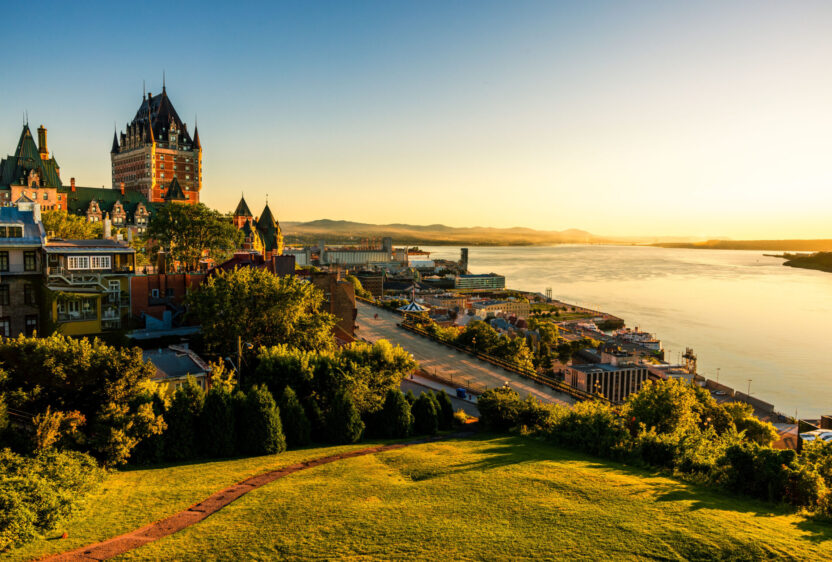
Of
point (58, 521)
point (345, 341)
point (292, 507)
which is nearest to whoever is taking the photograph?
point (58, 521)

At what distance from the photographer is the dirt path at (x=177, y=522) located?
31.1ft

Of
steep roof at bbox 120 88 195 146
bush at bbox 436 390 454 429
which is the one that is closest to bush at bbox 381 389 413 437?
bush at bbox 436 390 454 429

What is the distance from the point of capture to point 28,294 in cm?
2353

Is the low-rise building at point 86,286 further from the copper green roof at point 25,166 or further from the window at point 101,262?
the copper green roof at point 25,166

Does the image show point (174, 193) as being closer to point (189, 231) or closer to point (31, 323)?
point (189, 231)

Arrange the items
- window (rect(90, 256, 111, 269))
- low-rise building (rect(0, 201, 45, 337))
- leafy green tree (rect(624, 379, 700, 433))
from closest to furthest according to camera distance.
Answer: leafy green tree (rect(624, 379, 700, 433)) → low-rise building (rect(0, 201, 45, 337)) → window (rect(90, 256, 111, 269))

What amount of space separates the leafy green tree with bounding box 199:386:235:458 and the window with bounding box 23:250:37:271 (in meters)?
13.9

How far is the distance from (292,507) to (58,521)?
4522mm

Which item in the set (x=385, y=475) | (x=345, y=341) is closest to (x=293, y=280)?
(x=345, y=341)

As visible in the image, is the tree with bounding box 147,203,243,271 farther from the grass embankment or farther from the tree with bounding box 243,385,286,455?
the grass embankment

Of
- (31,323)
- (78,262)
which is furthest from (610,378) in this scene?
(31,323)

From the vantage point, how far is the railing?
36125 millimetres

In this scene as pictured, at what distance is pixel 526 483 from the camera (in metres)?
13.7

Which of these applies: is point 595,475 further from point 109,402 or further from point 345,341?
point 345,341
